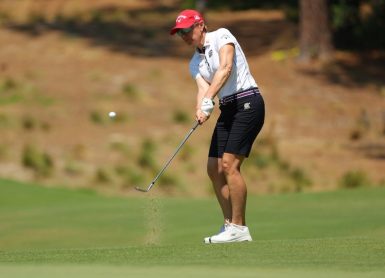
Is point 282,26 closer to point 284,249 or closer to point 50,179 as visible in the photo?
point 50,179

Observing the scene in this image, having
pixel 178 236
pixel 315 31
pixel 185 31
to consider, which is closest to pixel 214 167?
pixel 185 31

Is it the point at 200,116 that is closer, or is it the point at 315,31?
the point at 200,116

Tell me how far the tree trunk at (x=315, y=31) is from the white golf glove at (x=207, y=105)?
18.4 metres

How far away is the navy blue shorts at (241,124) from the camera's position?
383 inches

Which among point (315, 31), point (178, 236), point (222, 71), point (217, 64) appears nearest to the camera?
point (222, 71)

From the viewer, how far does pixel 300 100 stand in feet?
88.5

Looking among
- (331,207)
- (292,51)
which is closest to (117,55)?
(292,51)

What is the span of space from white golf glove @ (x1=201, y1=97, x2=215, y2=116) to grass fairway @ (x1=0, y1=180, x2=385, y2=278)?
1132 mm

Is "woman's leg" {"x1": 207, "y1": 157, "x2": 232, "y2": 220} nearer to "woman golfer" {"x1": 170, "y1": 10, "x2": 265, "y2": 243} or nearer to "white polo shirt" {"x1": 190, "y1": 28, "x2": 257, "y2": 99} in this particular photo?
"woman golfer" {"x1": 170, "y1": 10, "x2": 265, "y2": 243}

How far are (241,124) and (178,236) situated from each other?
2.79 meters

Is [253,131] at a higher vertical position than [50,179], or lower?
higher

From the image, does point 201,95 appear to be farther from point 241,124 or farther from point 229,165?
point 229,165

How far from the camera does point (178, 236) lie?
481 inches

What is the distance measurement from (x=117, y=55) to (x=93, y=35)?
2614 millimetres
